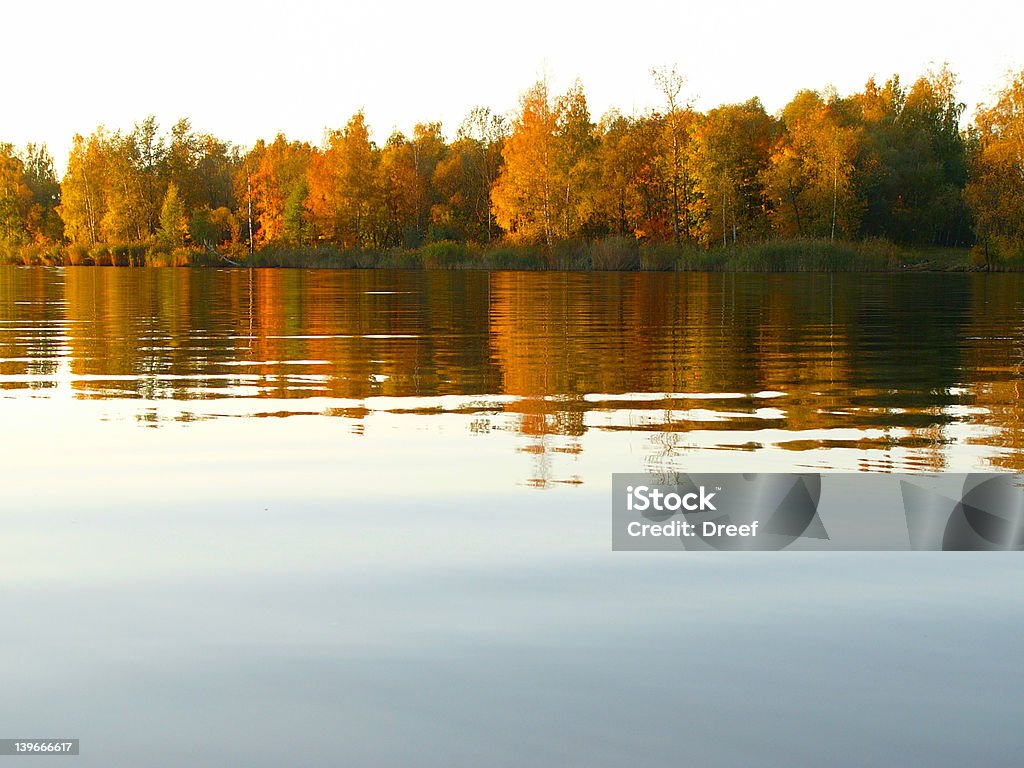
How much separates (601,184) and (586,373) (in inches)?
2662

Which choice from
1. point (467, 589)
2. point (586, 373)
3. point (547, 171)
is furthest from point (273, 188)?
point (467, 589)

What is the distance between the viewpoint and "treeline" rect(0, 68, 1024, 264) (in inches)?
2955

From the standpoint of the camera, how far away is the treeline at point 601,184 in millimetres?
75062

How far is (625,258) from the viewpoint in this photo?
65.2 meters

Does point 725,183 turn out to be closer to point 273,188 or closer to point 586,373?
point 273,188

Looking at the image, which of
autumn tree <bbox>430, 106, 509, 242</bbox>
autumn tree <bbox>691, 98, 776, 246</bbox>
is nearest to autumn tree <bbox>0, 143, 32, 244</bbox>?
autumn tree <bbox>430, 106, 509, 242</bbox>

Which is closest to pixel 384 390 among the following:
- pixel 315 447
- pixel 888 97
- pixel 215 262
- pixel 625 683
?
pixel 315 447

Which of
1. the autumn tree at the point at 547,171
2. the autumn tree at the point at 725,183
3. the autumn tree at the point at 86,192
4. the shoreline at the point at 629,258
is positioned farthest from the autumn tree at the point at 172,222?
the autumn tree at the point at 725,183

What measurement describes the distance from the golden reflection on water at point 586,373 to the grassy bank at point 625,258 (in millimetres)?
35048

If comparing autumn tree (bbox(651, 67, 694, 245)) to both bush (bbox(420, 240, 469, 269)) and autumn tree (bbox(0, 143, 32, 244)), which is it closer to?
bush (bbox(420, 240, 469, 269))

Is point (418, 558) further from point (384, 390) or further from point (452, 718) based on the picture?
point (384, 390)

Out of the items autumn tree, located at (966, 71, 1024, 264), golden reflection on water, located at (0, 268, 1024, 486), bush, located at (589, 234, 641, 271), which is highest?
autumn tree, located at (966, 71, 1024, 264)

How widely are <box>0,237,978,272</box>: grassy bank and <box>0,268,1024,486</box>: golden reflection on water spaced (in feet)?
115

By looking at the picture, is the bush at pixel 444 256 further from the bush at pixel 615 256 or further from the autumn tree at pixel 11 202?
the autumn tree at pixel 11 202
